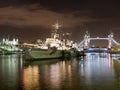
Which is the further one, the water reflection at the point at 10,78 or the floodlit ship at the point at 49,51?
the floodlit ship at the point at 49,51

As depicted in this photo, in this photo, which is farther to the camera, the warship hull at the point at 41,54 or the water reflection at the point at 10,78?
the warship hull at the point at 41,54

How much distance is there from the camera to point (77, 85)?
889 inches

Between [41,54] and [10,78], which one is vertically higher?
[41,54]

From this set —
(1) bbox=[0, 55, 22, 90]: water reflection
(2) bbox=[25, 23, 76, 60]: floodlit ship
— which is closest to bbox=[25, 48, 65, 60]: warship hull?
(2) bbox=[25, 23, 76, 60]: floodlit ship

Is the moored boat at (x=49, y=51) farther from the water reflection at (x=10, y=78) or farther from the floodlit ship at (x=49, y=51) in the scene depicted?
the water reflection at (x=10, y=78)

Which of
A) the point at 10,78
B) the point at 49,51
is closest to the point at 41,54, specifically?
the point at 49,51

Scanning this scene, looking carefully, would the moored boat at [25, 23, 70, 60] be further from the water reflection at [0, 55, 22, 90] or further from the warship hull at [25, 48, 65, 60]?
the water reflection at [0, 55, 22, 90]

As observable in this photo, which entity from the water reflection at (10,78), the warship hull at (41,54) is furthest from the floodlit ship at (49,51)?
the water reflection at (10,78)

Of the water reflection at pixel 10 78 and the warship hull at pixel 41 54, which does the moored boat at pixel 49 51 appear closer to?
the warship hull at pixel 41 54

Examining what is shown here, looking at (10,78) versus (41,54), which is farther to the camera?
(41,54)

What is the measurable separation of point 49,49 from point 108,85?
58.3 meters

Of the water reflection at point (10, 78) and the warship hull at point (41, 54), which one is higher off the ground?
the warship hull at point (41, 54)

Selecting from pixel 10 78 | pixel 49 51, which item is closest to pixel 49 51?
pixel 49 51

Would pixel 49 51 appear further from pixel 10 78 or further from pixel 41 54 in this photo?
pixel 10 78
